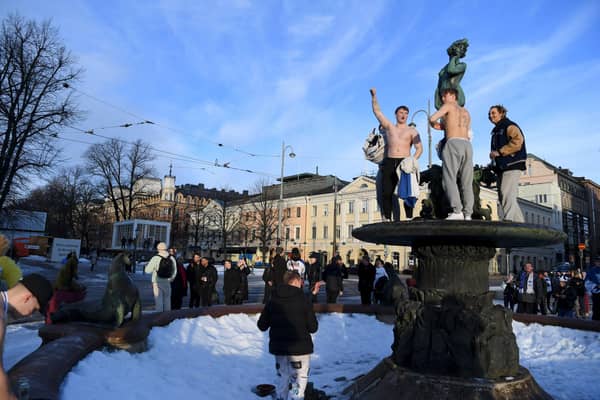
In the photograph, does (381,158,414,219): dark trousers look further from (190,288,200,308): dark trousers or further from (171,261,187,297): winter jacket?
(190,288,200,308): dark trousers

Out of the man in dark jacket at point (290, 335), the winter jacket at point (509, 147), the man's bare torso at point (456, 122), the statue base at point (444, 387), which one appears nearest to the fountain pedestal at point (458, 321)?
the statue base at point (444, 387)

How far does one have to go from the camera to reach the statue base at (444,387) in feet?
14.0

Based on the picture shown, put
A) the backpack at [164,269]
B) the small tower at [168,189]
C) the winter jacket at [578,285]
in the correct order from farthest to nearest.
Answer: the small tower at [168,189], the winter jacket at [578,285], the backpack at [164,269]

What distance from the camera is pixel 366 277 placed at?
1345cm

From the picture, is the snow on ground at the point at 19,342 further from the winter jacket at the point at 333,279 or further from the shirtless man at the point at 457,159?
the winter jacket at the point at 333,279

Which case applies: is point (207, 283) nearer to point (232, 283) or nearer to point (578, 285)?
point (232, 283)

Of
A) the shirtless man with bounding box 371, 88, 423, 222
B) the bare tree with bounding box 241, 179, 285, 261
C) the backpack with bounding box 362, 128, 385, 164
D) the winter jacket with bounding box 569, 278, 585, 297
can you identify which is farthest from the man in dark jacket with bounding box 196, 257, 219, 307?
the bare tree with bounding box 241, 179, 285, 261

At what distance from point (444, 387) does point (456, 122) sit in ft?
9.64

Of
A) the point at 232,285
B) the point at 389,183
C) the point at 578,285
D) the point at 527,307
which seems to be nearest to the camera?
the point at 389,183

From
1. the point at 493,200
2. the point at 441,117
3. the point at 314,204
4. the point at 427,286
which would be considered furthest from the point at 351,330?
the point at 314,204

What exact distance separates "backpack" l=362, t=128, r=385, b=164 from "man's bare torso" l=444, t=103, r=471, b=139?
0.92 meters

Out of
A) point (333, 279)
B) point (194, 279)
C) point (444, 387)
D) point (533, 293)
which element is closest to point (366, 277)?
point (333, 279)

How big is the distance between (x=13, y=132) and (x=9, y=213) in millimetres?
6062

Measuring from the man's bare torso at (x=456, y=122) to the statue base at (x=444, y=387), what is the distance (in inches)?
105
